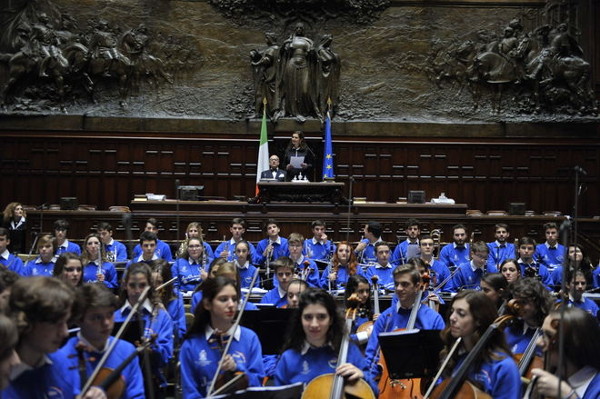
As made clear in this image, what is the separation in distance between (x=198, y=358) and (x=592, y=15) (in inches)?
630

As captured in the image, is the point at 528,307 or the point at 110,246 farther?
the point at 110,246

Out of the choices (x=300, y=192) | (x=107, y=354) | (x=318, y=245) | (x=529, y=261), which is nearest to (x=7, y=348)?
(x=107, y=354)

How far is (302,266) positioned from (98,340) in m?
5.89

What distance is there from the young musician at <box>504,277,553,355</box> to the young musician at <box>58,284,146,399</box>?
2.76m

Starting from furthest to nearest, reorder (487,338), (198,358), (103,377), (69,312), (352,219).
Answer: (352,219) → (198,358) → (487,338) → (103,377) → (69,312)

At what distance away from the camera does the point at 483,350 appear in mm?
4652

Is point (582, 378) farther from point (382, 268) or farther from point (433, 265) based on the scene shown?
point (433, 265)

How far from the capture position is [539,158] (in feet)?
58.7

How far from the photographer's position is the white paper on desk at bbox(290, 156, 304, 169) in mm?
15039

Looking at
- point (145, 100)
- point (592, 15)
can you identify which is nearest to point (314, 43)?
point (145, 100)

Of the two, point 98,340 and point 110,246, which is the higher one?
point 110,246

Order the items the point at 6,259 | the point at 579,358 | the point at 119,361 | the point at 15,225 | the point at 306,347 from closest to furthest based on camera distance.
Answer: the point at 579,358
the point at 119,361
the point at 306,347
the point at 6,259
the point at 15,225

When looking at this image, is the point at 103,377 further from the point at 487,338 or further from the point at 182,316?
the point at 182,316

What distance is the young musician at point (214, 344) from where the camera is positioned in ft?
16.3
